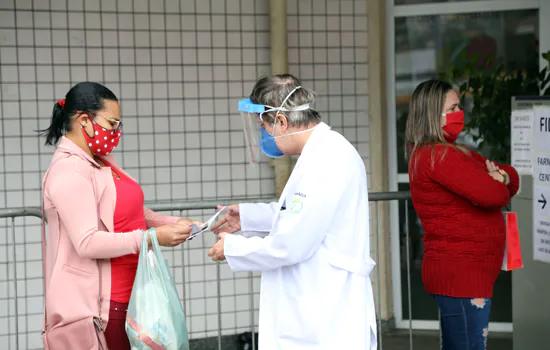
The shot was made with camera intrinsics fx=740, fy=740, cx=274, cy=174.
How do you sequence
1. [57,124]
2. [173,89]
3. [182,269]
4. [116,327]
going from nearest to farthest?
[116,327], [57,124], [182,269], [173,89]

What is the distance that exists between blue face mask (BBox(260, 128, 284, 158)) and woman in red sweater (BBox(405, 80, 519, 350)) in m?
0.87

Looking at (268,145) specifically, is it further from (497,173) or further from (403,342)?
(403,342)

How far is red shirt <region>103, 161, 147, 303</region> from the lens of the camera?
9.75 feet

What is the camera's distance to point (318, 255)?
2.75 meters

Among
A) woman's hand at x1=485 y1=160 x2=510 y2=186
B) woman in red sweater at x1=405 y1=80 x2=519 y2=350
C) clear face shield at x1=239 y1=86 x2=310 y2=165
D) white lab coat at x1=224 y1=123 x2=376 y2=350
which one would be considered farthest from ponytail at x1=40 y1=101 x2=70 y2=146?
woman's hand at x1=485 y1=160 x2=510 y2=186

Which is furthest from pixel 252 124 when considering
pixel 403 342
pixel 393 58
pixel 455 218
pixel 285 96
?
pixel 403 342

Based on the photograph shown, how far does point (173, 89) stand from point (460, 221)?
2692 millimetres

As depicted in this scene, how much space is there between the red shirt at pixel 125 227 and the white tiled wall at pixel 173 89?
2157 millimetres

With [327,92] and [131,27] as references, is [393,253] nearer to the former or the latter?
[327,92]

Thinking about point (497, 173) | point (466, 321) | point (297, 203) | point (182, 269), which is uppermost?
point (497, 173)

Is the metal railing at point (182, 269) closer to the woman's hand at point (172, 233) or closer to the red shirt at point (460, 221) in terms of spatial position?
the red shirt at point (460, 221)

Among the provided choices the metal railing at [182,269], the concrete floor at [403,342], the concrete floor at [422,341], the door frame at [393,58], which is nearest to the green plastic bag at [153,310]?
the metal railing at [182,269]

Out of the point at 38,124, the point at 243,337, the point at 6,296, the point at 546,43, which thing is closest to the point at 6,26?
the point at 38,124

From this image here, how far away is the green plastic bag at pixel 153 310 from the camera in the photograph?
9.36 feet
